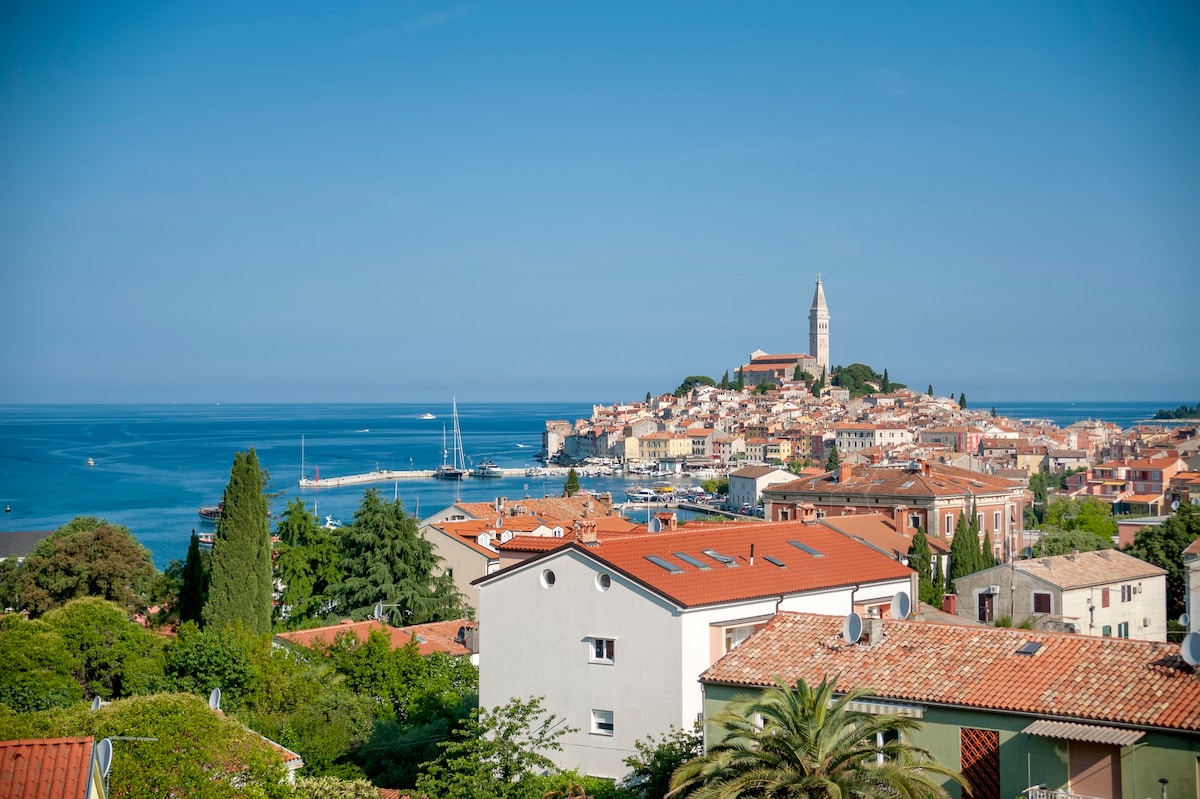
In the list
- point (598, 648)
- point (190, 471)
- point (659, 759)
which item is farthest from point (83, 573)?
point (190, 471)

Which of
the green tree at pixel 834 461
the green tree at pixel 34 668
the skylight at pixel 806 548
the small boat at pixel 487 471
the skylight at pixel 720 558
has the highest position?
the skylight at pixel 720 558

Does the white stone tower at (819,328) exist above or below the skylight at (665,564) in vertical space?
above

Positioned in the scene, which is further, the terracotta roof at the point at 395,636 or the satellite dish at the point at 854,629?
the terracotta roof at the point at 395,636

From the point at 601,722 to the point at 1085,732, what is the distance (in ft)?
16.9

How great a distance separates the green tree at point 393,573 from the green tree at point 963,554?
43.1 feet

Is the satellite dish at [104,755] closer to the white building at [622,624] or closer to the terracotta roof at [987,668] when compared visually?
the terracotta roof at [987,668]

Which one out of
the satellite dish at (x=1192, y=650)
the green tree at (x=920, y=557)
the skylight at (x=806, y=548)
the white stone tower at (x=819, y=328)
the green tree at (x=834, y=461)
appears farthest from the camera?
the white stone tower at (x=819, y=328)

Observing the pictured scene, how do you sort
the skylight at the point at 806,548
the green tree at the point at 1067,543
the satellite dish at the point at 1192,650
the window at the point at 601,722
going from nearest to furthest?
1. the satellite dish at the point at 1192,650
2. the window at the point at 601,722
3. the skylight at the point at 806,548
4. the green tree at the point at 1067,543

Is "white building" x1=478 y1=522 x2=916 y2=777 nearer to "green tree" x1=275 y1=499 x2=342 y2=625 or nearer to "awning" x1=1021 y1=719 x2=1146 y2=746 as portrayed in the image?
"awning" x1=1021 y1=719 x2=1146 y2=746

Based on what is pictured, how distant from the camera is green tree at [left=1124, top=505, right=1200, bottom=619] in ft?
88.9

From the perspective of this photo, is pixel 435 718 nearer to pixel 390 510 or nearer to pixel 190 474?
pixel 390 510

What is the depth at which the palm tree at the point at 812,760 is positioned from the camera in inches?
320

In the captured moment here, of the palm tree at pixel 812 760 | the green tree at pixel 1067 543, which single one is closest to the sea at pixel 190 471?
the green tree at pixel 1067 543

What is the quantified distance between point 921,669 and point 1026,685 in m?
0.92
